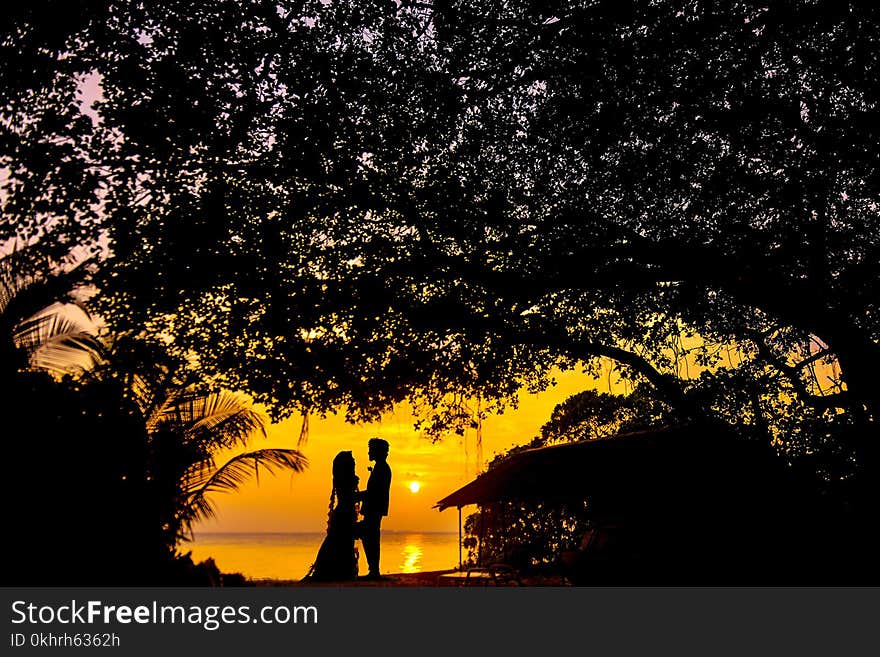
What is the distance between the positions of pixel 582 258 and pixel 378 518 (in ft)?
18.6

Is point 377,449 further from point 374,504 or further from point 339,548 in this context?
point 339,548

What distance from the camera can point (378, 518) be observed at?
10758mm

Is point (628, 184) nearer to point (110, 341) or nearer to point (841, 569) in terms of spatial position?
point (841, 569)

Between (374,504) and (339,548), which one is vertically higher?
(374,504)

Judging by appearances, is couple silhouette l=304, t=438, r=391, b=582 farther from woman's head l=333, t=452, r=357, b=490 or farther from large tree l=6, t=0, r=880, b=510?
large tree l=6, t=0, r=880, b=510

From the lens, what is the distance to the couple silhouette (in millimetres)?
10328

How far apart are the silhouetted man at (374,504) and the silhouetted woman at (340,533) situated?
0.24 meters

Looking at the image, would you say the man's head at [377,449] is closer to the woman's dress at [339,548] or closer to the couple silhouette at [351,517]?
the couple silhouette at [351,517]

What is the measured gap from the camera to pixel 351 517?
1050cm

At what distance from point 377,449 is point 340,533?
4.83 ft

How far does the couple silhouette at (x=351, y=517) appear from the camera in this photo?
10328mm

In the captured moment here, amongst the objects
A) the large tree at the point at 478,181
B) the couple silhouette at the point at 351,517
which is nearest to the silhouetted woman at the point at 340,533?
the couple silhouette at the point at 351,517

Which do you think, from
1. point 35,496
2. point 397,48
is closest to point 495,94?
point 397,48

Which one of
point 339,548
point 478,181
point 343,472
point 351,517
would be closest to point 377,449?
point 343,472
